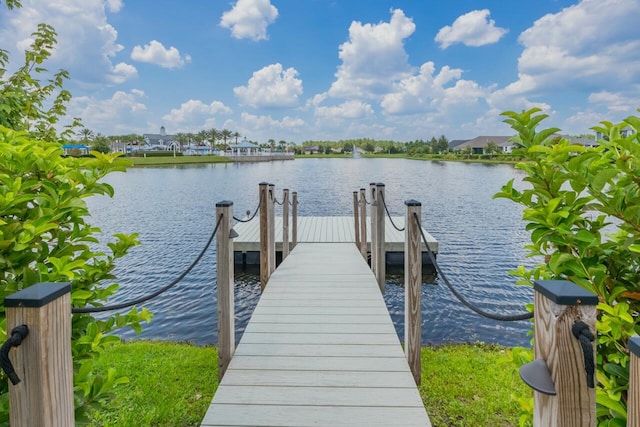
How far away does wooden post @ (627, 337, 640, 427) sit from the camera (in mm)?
662

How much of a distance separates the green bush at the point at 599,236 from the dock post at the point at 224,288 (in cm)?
194

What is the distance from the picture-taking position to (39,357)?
876 mm

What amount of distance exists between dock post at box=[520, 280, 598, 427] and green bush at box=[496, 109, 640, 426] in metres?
0.34

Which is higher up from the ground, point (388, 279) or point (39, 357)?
point (39, 357)

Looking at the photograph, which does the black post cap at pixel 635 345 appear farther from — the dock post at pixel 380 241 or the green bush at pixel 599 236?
the dock post at pixel 380 241

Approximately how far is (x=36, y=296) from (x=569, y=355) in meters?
1.27

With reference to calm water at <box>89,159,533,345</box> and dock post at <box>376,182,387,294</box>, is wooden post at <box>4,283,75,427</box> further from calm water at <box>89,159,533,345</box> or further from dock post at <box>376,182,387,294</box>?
calm water at <box>89,159,533,345</box>

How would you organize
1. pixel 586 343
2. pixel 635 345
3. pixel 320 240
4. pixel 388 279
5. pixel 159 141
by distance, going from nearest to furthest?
1. pixel 635 345
2. pixel 586 343
3. pixel 388 279
4. pixel 320 240
5. pixel 159 141

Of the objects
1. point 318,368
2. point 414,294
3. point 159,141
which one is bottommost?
point 318,368

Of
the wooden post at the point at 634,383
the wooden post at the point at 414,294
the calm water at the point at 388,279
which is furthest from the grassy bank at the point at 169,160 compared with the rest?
the wooden post at the point at 634,383

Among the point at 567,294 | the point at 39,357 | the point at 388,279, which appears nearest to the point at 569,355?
the point at 567,294

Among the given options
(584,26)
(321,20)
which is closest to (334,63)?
(321,20)

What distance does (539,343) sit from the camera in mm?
913

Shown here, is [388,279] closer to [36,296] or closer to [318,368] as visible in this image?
[318,368]
